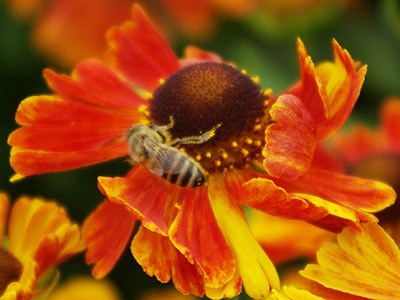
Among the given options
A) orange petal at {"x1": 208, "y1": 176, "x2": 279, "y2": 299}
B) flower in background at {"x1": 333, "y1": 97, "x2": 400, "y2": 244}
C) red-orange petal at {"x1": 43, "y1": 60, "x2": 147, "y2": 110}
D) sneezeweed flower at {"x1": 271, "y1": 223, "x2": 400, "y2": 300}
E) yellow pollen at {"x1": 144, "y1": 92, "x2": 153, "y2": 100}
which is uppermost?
red-orange petal at {"x1": 43, "y1": 60, "x2": 147, "y2": 110}

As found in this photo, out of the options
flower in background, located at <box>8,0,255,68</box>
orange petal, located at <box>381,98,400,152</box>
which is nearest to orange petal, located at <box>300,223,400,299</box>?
orange petal, located at <box>381,98,400,152</box>

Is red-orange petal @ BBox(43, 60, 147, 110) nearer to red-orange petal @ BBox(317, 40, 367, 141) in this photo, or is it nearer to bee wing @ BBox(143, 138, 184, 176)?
bee wing @ BBox(143, 138, 184, 176)

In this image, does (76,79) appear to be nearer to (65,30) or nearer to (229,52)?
(65,30)

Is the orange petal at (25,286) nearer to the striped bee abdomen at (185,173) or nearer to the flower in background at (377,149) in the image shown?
the striped bee abdomen at (185,173)

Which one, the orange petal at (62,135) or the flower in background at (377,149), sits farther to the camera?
the flower in background at (377,149)

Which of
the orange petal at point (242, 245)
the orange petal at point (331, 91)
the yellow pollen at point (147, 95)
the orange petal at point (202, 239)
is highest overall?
the yellow pollen at point (147, 95)

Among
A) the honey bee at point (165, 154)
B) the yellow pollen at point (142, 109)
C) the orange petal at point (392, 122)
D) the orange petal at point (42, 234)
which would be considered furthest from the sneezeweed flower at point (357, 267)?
the orange petal at point (392, 122)

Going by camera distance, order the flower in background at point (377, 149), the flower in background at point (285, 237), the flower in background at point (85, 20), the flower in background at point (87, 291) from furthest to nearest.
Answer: the flower in background at point (85, 20), the flower in background at point (377, 149), the flower in background at point (87, 291), the flower in background at point (285, 237)
